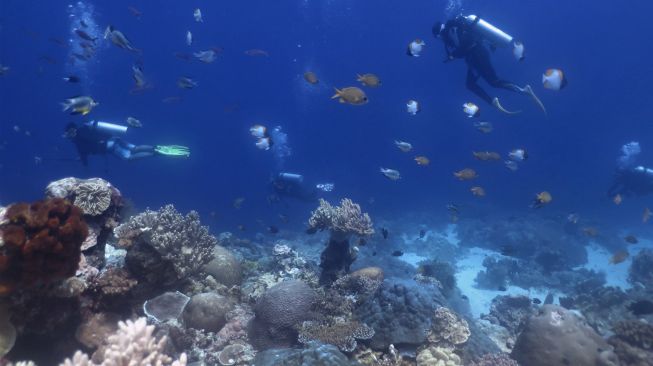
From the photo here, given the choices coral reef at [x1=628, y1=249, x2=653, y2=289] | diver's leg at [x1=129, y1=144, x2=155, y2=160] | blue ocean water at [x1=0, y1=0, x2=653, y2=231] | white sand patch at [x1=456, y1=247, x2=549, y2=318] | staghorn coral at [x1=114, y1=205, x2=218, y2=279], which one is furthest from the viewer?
blue ocean water at [x1=0, y1=0, x2=653, y2=231]

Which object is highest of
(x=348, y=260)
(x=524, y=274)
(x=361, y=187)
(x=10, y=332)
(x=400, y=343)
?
(x=10, y=332)

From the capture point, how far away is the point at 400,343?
7004 mm

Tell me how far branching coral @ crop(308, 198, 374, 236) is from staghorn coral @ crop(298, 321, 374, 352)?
11.5 ft

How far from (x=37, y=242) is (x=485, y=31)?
14555 mm

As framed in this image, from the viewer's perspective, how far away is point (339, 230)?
10617 mm

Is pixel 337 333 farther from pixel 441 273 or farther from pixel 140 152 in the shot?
pixel 140 152

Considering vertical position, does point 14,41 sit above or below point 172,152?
below

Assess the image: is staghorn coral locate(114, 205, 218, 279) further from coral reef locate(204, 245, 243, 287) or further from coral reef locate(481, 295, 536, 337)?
coral reef locate(481, 295, 536, 337)

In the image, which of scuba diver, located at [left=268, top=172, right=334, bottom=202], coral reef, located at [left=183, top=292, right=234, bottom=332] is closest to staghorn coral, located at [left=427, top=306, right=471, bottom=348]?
coral reef, located at [left=183, top=292, right=234, bottom=332]

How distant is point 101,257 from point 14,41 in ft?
438

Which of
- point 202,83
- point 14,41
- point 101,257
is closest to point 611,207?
point 101,257

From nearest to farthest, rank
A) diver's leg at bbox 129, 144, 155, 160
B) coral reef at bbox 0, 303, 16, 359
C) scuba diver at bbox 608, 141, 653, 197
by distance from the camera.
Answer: coral reef at bbox 0, 303, 16, 359, diver's leg at bbox 129, 144, 155, 160, scuba diver at bbox 608, 141, 653, 197

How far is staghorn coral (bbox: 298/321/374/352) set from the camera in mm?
6680

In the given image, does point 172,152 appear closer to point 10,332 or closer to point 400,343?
point 10,332
